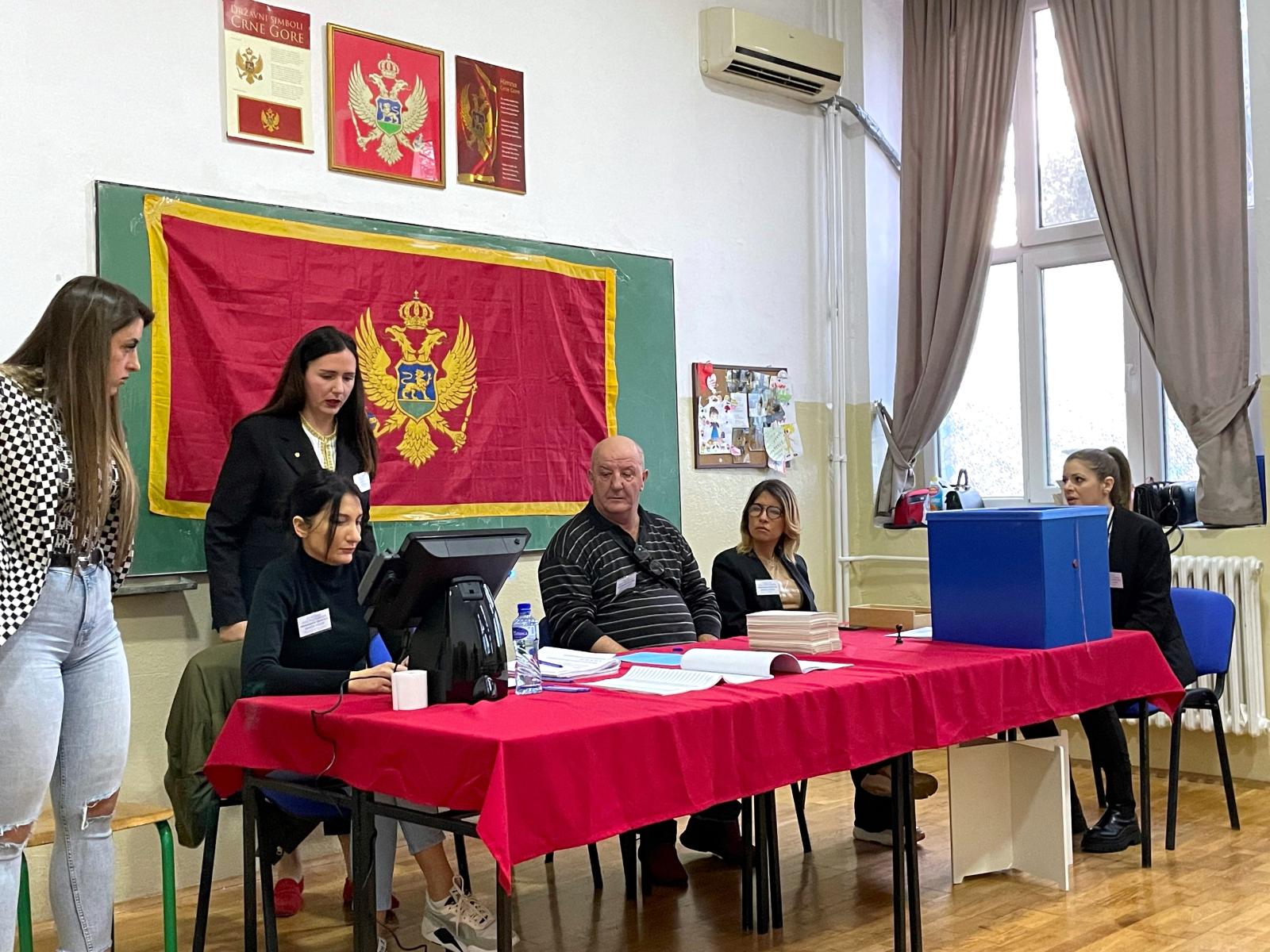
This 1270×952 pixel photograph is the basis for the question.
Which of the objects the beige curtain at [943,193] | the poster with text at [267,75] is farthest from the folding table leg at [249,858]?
the beige curtain at [943,193]

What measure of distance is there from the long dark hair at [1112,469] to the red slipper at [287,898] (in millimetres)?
2642

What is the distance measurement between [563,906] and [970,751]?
46.3 inches

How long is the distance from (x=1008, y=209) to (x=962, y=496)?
1323 millimetres

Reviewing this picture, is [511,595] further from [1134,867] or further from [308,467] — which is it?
[1134,867]

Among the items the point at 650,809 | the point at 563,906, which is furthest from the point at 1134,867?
the point at 650,809

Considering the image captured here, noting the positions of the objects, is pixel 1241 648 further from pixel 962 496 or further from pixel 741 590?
pixel 741 590

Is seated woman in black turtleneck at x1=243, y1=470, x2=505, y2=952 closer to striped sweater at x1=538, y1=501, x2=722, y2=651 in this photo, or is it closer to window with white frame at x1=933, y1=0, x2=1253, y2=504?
striped sweater at x1=538, y1=501, x2=722, y2=651

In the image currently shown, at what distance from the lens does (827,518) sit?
5770mm

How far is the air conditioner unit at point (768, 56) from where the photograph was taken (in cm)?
517

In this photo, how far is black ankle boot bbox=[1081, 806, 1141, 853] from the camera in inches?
146

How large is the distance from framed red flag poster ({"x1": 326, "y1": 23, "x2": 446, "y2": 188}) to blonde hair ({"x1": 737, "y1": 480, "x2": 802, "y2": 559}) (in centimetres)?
154

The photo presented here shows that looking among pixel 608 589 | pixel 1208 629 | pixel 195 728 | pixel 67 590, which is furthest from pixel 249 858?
pixel 1208 629

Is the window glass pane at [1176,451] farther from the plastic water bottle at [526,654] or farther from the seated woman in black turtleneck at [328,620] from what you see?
the seated woman in black turtleneck at [328,620]

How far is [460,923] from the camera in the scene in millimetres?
2689
